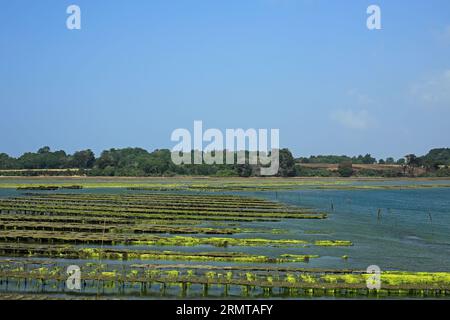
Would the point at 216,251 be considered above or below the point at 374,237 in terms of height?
above

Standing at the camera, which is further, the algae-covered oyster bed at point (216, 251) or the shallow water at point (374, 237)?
A: the shallow water at point (374, 237)

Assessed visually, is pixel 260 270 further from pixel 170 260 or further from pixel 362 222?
pixel 362 222

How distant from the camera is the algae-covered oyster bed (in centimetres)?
3050

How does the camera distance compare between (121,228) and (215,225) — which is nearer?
(121,228)

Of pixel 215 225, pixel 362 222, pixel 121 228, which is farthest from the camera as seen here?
pixel 362 222

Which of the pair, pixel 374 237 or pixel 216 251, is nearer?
pixel 216 251

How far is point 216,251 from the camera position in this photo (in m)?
43.6

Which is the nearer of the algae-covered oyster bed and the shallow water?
the algae-covered oyster bed

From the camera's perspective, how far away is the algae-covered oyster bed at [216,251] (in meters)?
30.5
